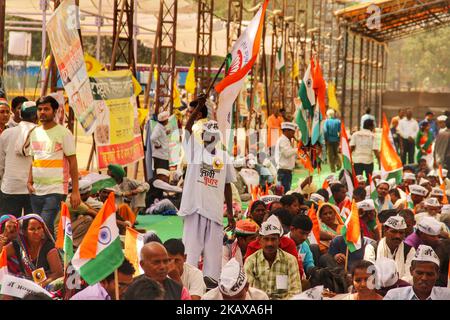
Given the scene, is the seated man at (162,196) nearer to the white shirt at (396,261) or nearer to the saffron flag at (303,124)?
the saffron flag at (303,124)

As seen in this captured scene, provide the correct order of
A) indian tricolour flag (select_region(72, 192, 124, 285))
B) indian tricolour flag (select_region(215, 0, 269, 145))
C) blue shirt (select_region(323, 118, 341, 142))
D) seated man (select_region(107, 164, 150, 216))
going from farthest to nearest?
blue shirt (select_region(323, 118, 341, 142)) < seated man (select_region(107, 164, 150, 216)) < indian tricolour flag (select_region(215, 0, 269, 145)) < indian tricolour flag (select_region(72, 192, 124, 285))

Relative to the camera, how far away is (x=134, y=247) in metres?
7.75

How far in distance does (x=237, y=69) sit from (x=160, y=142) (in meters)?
6.85

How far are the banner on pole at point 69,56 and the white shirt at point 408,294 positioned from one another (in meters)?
4.66

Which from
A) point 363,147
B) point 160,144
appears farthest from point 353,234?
point 363,147

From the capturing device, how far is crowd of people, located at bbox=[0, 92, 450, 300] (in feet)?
23.9

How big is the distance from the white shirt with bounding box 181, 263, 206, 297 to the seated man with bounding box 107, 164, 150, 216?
6.02m

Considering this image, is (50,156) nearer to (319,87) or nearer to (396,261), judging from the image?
(396,261)

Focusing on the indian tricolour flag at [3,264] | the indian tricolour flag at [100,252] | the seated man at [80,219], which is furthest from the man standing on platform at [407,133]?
the indian tricolour flag at [100,252]

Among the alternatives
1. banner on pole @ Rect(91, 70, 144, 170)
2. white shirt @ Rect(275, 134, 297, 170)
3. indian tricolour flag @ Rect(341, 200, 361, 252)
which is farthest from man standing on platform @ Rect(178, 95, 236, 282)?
white shirt @ Rect(275, 134, 297, 170)

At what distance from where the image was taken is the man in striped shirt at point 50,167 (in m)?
9.44

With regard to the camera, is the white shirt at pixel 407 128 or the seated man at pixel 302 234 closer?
the seated man at pixel 302 234

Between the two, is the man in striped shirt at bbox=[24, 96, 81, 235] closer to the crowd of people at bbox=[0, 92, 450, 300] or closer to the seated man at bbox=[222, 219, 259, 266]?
the crowd of people at bbox=[0, 92, 450, 300]

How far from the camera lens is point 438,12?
3553 centimetres
